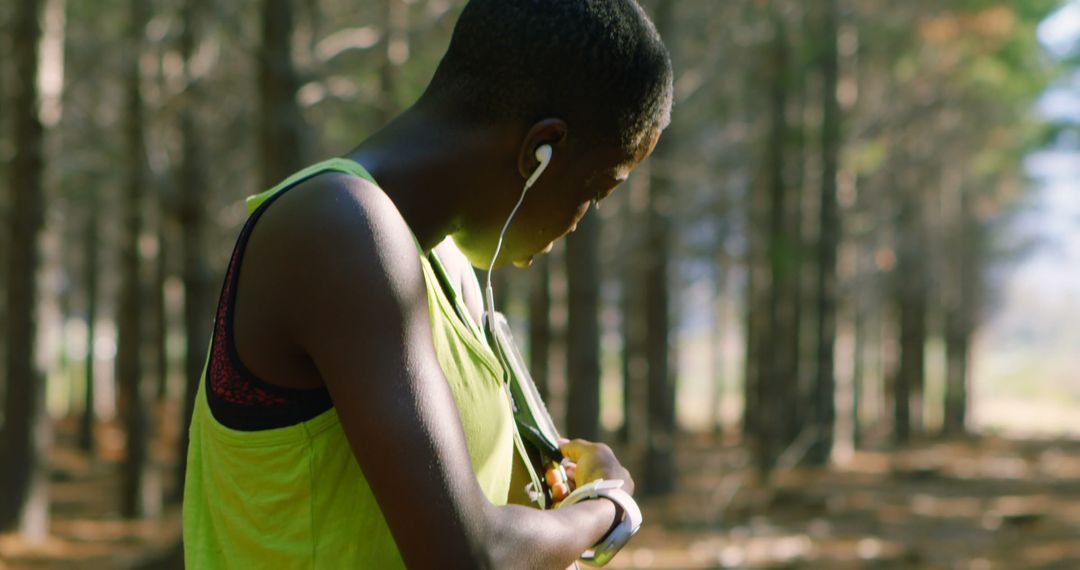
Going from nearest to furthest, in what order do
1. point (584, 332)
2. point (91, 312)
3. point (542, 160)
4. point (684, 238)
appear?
point (542, 160) < point (584, 332) < point (91, 312) < point (684, 238)

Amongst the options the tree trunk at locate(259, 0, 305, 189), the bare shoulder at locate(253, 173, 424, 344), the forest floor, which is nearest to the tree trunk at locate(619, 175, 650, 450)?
the forest floor

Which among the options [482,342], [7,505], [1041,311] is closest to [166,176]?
[7,505]

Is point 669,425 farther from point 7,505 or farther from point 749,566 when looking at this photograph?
point 7,505

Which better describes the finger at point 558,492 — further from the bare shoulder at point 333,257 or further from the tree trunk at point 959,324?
the tree trunk at point 959,324

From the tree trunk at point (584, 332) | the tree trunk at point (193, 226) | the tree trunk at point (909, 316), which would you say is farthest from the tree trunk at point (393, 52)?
the tree trunk at point (909, 316)

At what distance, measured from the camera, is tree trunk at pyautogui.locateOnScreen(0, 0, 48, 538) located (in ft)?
36.1

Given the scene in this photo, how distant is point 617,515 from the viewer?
1.72 metres

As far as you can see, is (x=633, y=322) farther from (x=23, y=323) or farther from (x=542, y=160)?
(x=542, y=160)

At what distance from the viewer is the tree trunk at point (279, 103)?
7062 mm

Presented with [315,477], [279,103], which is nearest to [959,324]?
[279,103]

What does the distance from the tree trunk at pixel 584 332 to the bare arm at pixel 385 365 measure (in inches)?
388

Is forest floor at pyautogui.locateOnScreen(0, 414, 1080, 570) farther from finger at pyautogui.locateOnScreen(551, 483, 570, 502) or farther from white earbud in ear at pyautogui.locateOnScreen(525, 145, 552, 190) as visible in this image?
white earbud in ear at pyautogui.locateOnScreen(525, 145, 552, 190)

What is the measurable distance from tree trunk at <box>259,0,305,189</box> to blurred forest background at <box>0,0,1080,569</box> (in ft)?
0.05

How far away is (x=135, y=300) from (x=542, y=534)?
13199 mm
